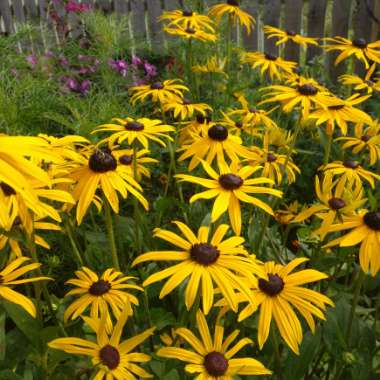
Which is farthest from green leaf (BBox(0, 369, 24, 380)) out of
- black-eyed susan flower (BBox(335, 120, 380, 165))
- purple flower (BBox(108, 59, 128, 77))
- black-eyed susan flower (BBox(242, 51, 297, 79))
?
purple flower (BBox(108, 59, 128, 77))

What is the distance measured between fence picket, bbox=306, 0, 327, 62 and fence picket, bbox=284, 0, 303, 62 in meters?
0.10

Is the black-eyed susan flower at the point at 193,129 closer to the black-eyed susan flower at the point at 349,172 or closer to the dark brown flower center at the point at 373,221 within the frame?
the black-eyed susan flower at the point at 349,172

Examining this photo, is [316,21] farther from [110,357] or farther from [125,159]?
[110,357]

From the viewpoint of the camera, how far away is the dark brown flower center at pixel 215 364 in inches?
36.5

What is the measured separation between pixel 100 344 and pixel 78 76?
8.38 feet

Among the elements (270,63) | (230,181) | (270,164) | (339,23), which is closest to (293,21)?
(339,23)

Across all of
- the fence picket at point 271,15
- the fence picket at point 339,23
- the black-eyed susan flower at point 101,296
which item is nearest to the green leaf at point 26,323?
the black-eyed susan flower at point 101,296

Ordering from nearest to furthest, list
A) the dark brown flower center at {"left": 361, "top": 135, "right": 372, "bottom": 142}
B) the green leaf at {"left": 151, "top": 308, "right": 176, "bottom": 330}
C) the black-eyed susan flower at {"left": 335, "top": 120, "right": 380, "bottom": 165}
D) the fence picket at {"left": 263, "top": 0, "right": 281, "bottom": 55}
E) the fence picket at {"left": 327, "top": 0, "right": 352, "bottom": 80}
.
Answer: the green leaf at {"left": 151, "top": 308, "right": 176, "bottom": 330} → the black-eyed susan flower at {"left": 335, "top": 120, "right": 380, "bottom": 165} → the dark brown flower center at {"left": 361, "top": 135, "right": 372, "bottom": 142} → the fence picket at {"left": 327, "top": 0, "right": 352, "bottom": 80} → the fence picket at {"left": 263, "top": 0, "right": 281, "bottom": 55}

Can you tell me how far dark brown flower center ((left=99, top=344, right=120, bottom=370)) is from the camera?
0.94 metres

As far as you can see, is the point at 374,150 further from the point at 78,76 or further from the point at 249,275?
the point at 78,76

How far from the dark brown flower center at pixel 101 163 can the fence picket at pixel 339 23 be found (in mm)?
3777

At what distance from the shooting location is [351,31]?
4.68 metres

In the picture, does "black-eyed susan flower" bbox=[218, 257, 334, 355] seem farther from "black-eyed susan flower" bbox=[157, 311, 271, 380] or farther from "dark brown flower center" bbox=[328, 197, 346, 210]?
"dark brown flower center" bbox=[328, 197, 346, 210]

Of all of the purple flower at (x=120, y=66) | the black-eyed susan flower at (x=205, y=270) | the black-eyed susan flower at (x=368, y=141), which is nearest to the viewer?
the black-eyed susan flower at (x=205, y=270)
